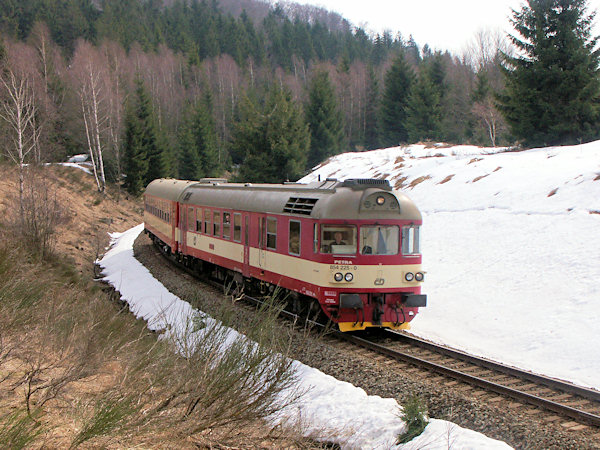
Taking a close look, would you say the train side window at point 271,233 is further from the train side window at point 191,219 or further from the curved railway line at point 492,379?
the train side window at point 191,219

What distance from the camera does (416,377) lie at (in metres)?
8.54

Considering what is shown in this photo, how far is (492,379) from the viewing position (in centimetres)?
845

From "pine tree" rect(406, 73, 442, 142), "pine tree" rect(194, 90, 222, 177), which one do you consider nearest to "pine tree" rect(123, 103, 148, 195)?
"pine tree" rect(194, 90, 222, 177)

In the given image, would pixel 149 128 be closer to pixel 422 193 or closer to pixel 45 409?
pixel 422 193

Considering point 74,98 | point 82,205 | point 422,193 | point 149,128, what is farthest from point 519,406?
point 74,98

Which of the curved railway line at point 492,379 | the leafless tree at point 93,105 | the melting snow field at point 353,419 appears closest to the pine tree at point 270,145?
the leafless tree at point 93,105

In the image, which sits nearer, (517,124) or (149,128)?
(517,124)

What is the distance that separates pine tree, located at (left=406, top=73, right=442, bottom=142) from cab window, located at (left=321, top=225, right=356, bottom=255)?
38238 mm

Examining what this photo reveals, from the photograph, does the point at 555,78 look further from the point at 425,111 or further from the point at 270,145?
the point at 425,111

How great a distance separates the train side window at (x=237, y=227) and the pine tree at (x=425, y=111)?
35301mm

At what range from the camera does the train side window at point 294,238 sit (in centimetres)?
1129

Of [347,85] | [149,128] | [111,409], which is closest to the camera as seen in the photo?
[111,409]

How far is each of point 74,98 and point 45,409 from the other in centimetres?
4697

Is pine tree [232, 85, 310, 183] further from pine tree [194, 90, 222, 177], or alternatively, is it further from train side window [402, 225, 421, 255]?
train side window [402, 225, 421, 255]
